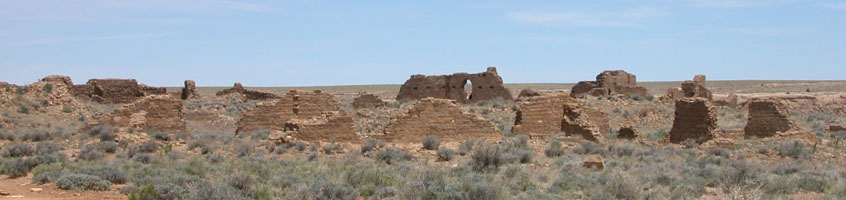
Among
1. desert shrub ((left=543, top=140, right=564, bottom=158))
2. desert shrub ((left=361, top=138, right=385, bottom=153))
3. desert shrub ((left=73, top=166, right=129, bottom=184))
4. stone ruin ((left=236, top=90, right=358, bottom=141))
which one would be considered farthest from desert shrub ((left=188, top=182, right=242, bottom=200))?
stone ruin ((left=236, top=90, right=358, bottom=141))

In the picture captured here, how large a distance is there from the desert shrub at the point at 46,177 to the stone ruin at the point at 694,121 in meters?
Result: 15.7

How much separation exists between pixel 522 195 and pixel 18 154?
10201 mm

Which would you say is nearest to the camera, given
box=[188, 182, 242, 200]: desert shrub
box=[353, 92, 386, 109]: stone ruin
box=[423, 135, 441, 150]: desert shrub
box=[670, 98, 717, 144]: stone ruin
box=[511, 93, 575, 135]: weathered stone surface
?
box=[188, 182, 242, 200]: desert shrub

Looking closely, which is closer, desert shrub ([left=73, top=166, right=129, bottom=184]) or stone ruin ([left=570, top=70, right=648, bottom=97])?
desert shrub ([left=73, top=166, right=129, bottom=184])

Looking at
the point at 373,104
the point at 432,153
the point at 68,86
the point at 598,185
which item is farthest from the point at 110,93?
the point at 598,185

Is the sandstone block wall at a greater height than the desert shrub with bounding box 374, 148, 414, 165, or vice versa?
the sandstone block wall

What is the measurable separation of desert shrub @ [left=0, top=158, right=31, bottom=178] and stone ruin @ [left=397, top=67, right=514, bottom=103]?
31.3 metres

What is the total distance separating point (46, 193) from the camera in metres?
11.3

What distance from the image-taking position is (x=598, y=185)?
1251cm

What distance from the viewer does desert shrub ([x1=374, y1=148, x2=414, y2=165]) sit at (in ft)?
53.2

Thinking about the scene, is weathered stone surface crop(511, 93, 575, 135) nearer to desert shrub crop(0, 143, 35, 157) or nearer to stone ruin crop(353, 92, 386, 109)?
desert shrub crop(0, 143, 35, 157)

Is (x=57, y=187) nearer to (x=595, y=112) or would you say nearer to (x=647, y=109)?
(x=595, y=112)

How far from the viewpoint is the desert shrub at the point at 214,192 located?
404 inches

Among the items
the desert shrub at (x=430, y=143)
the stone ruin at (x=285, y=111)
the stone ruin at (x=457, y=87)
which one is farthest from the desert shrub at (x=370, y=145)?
the stone ruin at (x=457, y=87)
